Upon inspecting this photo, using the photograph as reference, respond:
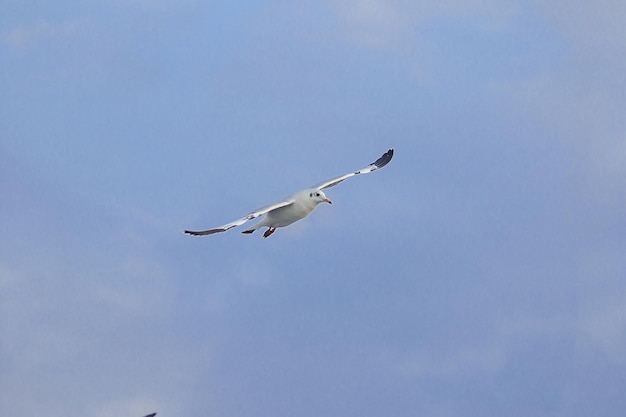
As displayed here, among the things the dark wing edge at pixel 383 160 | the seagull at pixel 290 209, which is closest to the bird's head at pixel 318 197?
the seagull at pixel 290 209

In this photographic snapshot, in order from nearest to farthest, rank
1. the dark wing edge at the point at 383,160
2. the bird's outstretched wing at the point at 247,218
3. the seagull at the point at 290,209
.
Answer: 1. the bird's outstretched wing at the point at 247,218
2. the seagull at the point at 290,209
3. the dark wing edge at the point at 383,160

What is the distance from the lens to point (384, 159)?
2837 inches

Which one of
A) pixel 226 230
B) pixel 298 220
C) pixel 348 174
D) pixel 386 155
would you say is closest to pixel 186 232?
pixel 226 230

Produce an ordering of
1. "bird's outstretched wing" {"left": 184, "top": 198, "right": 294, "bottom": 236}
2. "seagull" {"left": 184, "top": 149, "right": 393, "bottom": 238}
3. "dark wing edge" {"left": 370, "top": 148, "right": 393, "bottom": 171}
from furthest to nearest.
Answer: "dark wing edge" {"left": 370, "top": 148, "right": 393, "bottom": 171}
"seagull" {"left": 184, "top": 149, "right": 393, "bottom": 238}
"bird's outstretched wing" {"left": 184, "top": 198, "right": 294, "bottom": 236}

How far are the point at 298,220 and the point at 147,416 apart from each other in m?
15.5

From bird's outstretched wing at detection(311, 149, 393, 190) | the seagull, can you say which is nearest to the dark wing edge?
bird's outstretched wing at detection(311, 149, 393, 190)

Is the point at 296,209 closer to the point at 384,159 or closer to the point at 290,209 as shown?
the point at 290,209

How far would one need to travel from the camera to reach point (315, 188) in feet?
209

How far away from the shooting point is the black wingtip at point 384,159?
235ft

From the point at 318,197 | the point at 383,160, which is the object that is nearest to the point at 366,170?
the point at 383,160

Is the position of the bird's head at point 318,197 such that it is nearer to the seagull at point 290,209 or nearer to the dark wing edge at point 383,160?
the seagull at point 290,209

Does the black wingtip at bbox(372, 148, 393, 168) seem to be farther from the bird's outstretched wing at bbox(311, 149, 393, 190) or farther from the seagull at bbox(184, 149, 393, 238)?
the seagull at bbox(184, 149, 393, 238)

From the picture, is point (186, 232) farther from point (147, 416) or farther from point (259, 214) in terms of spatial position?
point (147, 416)

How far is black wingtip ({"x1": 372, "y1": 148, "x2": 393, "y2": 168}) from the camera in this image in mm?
71562
